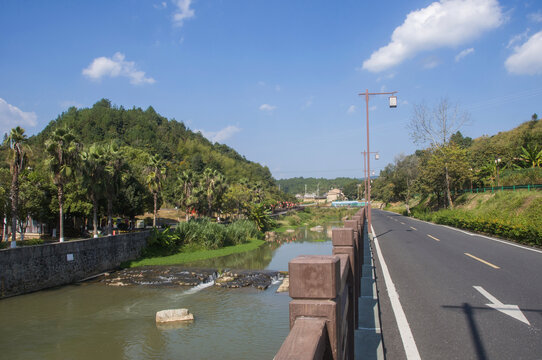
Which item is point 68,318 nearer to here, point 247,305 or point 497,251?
point 247,305

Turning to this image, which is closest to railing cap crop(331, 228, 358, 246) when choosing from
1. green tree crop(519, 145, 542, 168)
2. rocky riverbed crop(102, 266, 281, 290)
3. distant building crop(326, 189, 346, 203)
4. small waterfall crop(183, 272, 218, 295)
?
rocky riverbed crop(102, 266, 281, 290)

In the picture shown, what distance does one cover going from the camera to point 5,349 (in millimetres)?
11867

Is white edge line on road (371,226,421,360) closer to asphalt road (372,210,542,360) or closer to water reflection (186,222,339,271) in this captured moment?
asphalt road (372,210,542,360)

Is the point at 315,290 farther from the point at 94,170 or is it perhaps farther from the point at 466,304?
the point at 94,170

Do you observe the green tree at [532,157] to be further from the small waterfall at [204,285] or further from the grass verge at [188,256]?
the small waterfall at [204,285]

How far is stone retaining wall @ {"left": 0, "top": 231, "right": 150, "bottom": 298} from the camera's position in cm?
1792

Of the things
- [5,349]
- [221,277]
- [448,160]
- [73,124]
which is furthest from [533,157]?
[73,124]

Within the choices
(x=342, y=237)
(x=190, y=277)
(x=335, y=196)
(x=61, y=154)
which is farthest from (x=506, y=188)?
(x=335, y=196)

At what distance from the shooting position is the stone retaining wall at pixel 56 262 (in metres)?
17.9

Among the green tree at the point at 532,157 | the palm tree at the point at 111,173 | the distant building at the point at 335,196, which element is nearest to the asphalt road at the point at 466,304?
the palm tree at the point at 111,173

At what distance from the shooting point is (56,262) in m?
20.4

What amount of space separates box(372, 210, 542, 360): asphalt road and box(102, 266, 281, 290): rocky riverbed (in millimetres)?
9461

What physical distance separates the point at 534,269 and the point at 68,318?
1638 centimetres

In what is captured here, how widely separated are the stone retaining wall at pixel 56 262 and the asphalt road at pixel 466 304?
17046mm
